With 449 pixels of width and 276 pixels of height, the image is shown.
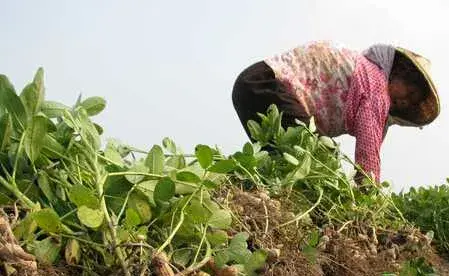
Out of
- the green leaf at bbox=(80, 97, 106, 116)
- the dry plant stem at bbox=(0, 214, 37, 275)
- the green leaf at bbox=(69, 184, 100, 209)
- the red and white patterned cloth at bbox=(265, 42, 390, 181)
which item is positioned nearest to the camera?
the dry plant stem at bbox=(0, 214, 37, 275)

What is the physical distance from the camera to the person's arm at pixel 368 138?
2.84 metres

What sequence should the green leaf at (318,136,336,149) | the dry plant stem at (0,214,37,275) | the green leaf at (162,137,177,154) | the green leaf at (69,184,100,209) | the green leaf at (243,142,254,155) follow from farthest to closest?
the green leaf at (318,136,336,149) < the green leaf at (243,142,254,155) < the green leaf at (162,137,177,154) < the green leaf at (69,184,100,209) < the dry plant stem at (0,214,37,275)

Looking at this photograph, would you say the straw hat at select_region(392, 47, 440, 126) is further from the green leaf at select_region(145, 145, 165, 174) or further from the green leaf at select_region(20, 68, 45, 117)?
the green leaf at select_region(20, 68, 45, 117)

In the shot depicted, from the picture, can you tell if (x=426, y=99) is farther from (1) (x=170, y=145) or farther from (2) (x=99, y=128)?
(2) (x=99, y=128)

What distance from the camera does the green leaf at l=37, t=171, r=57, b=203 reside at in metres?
1.07

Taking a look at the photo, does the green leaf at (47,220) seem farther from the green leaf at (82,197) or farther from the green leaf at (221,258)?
the green leaf at (221,258)

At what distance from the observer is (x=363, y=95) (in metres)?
3.05

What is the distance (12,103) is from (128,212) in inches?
9.5

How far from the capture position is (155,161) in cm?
119

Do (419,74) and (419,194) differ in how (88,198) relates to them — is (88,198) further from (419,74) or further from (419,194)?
(419,74)

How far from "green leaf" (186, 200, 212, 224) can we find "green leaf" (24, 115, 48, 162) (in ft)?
0.76

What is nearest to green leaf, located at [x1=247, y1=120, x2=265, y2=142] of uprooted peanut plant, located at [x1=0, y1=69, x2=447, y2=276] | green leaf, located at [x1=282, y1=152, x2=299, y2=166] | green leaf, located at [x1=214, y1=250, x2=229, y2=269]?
green leaf, located at [x1=282, y1=152, x2=299, y2=166]

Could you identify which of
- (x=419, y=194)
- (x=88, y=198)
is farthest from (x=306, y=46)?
(x=88, y=198)

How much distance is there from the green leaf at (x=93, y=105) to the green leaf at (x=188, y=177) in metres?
0.20
